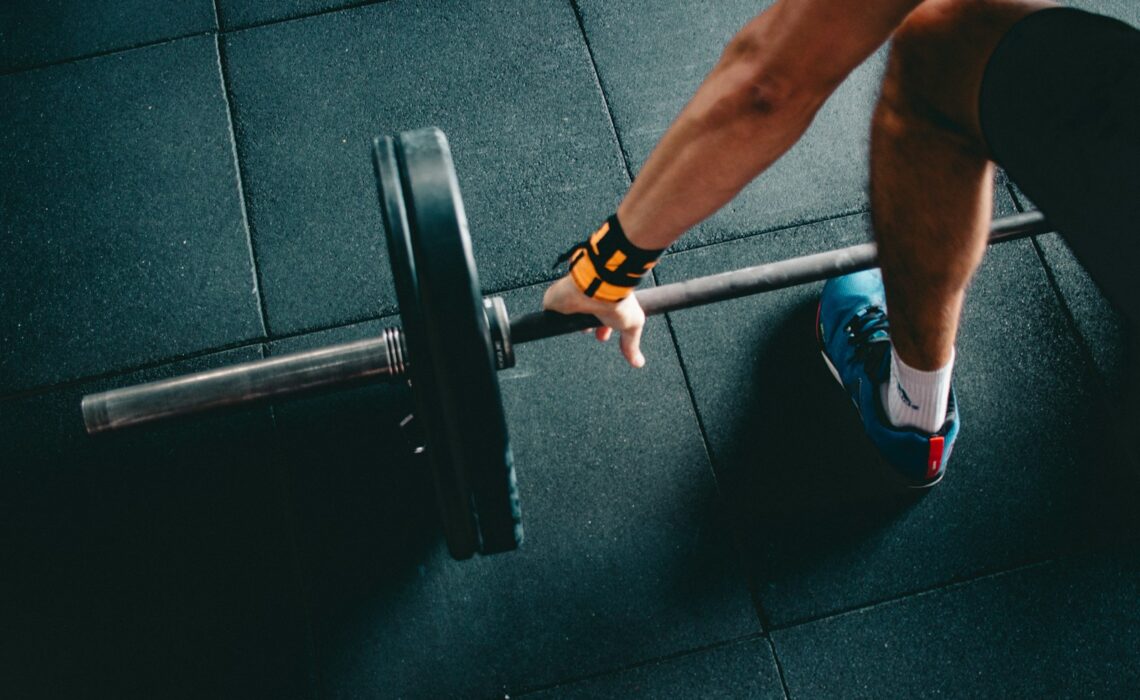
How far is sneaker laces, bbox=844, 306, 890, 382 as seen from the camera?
1258 mm

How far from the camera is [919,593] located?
51.0 inches

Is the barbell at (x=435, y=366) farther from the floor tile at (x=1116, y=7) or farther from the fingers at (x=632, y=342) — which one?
the floor tile at (x=1116, y=7)

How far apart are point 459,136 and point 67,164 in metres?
0.73

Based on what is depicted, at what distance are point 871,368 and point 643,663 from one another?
583 mm

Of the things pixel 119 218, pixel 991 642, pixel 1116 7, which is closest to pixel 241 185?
pixel 119 218

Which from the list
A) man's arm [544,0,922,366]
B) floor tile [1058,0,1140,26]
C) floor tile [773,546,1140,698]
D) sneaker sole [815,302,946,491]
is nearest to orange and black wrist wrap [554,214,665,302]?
man's arm [544,0,922,366]

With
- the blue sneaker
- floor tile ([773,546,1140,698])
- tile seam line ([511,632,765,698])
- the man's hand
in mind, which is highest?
the man's hand

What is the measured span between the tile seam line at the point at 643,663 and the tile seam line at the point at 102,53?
1.36 metres

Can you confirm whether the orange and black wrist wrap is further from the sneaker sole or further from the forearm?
the sneaker sole

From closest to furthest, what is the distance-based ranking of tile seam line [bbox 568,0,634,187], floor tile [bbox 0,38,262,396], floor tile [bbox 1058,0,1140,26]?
floor tile [bbox 0,38,262,396] → tile seam line [bbox 568,0,634,187] → floor tile [bbox 1058,0,1140,26]

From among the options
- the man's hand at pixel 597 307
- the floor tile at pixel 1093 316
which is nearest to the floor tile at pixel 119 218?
the man's hand at pixel 597 307

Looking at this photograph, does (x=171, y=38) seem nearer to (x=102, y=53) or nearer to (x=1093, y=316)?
(x=102, y=53)

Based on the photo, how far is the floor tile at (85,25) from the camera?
159 centimetres

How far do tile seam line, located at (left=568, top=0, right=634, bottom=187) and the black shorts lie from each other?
73 centimetres
